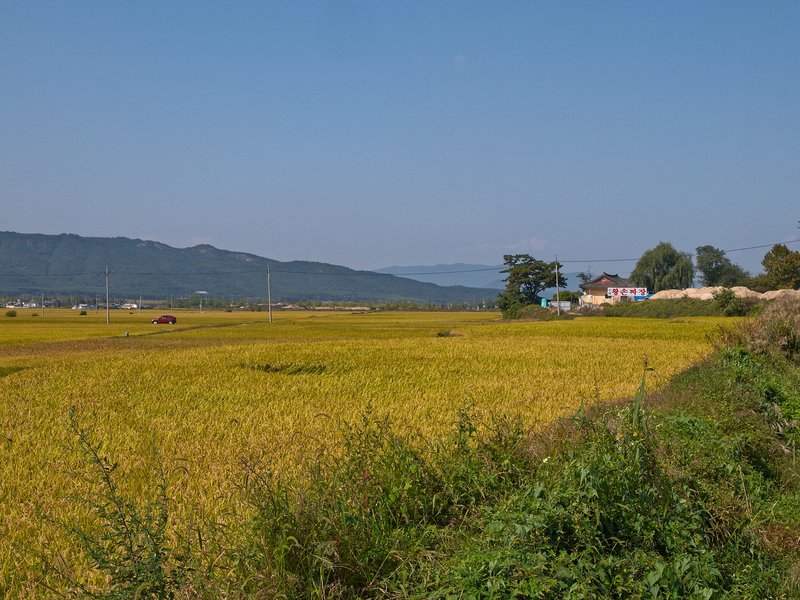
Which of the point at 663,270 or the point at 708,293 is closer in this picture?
the point at 708,293

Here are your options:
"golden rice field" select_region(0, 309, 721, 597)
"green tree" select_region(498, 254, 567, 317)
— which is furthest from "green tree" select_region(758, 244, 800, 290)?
"golden rice field" select_region(0, 309, 721, 597)

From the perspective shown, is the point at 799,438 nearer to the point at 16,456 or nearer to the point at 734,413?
the point at 734,413

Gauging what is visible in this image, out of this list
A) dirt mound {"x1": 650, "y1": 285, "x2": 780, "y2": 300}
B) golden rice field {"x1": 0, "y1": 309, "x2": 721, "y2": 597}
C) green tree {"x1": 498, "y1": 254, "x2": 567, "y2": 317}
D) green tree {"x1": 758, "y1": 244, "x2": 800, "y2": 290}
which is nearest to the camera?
golden rice field {"x1": 0, "y1": 309, "x2": 721, "y2": 597}

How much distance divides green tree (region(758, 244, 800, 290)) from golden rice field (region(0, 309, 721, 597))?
51929 millimetres

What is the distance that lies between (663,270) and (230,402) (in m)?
110

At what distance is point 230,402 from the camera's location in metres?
12.5

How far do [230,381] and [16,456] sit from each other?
7547 millimetres

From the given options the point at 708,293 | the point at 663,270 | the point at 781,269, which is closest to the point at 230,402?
the point at 708,293

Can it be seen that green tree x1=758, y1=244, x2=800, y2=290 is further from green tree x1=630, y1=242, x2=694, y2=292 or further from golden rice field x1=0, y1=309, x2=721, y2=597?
golden rice field x1=0, y1=309, x2=721, y2=597

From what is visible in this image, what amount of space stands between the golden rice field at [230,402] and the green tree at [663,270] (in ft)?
290

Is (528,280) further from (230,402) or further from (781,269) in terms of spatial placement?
(230,402)

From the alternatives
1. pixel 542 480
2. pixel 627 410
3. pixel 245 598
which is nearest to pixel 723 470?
pixel 627 410

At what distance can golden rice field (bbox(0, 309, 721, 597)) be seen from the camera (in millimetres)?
6375

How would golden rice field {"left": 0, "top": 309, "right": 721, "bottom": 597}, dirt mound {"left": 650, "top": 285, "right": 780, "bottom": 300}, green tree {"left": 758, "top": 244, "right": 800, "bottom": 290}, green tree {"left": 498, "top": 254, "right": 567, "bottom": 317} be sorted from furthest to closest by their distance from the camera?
green tree {"left": 498, "top": 254, "right": 567, "bottom": 317} → green tree {"left": 758, "top": 244, "right": 800, "bottom": 290} → dirt mound {"left": 650, "top": 285, "right": 780, "bottom": 300} → golden rice field {"left": 0, "top": 309, "right": 721, "bottom": 597}
